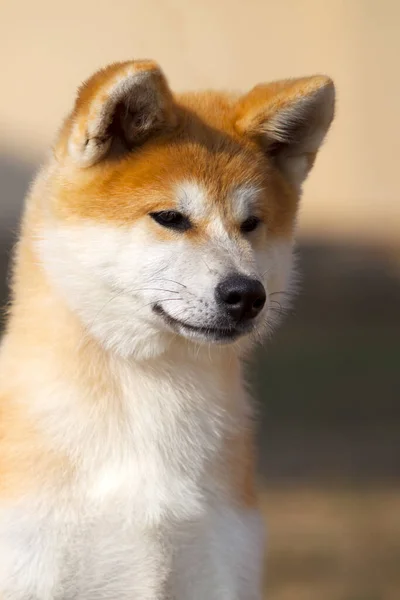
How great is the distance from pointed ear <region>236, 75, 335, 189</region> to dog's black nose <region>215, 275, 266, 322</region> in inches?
14.2

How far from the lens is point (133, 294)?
1669mm

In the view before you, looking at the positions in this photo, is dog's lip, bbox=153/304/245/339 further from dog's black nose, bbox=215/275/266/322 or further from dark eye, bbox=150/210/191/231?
dark eye, bbox=150/210/191/231

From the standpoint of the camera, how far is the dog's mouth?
5.44ft

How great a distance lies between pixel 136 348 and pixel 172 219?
0.78 ft

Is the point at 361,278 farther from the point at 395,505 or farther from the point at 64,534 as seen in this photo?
the point at 64,534

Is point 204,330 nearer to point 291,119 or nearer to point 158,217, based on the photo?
point 158,217

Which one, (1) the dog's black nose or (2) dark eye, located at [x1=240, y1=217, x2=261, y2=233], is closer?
(1) the dog's black nose

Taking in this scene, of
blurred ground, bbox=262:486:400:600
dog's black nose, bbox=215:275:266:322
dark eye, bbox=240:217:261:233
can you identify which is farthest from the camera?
blurred ground, bbox=262:486:400:600

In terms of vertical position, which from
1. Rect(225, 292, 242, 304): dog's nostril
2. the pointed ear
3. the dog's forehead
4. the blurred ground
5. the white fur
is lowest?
the blurred ground

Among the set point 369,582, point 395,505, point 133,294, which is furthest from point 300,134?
point 395,505

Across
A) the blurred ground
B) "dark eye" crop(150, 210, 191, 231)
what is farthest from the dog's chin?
the blurred ground

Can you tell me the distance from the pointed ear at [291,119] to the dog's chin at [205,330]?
40cm

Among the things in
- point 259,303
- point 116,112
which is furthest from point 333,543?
point 116,112

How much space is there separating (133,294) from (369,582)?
6.51 feet
